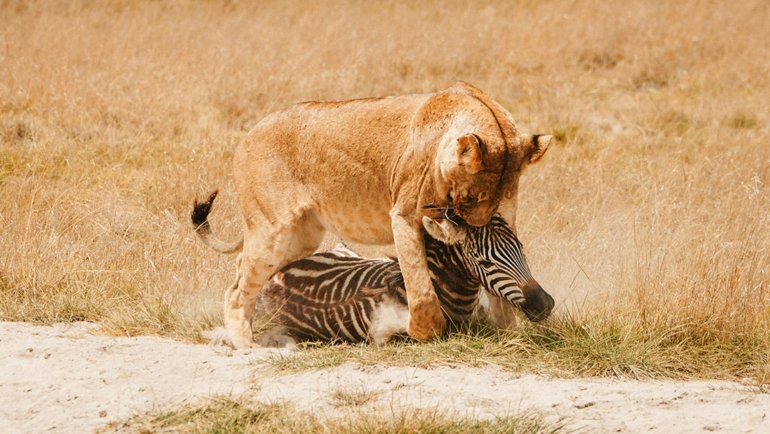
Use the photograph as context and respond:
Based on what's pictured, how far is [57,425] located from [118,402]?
327 mm

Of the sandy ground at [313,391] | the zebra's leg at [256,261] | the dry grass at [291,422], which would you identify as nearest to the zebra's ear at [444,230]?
the sandy ground at [313,391]

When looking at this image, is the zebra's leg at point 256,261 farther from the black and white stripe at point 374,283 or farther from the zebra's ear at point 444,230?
the zebra's ear at point 444,230

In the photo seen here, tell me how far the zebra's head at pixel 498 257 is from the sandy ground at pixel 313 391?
17.9 inches

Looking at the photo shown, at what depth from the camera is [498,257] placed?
582cm

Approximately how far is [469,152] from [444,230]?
50cm

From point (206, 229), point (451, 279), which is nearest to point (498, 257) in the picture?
point (451, 279)

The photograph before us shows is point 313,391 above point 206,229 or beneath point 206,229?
beneath

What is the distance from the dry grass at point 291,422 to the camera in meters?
4.55

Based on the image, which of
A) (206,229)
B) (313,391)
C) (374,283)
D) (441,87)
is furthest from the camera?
(441,87)

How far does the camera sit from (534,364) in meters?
5.60

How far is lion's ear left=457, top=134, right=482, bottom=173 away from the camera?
548cm

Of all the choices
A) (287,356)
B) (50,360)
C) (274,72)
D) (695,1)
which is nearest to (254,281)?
(287,356)

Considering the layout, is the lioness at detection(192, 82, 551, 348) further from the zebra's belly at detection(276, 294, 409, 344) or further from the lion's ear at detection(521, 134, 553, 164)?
the zebra's belly at detection(276, 294, 409, 344)

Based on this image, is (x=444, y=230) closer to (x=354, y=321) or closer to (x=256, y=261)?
(x=354, y=321)
